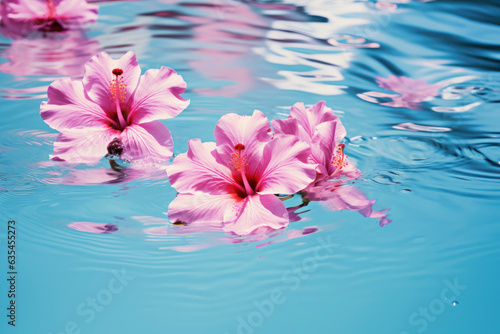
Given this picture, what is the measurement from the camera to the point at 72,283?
1.04 meters

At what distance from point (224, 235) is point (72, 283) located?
0.29m

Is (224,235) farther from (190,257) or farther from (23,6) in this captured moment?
(23,6)

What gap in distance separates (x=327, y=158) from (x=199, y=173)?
0.84 ft

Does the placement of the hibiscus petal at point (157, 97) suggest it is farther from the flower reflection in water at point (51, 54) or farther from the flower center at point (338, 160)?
the flower reflection in water at point (51, 54)

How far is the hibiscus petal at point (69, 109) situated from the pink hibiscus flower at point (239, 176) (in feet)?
1.06

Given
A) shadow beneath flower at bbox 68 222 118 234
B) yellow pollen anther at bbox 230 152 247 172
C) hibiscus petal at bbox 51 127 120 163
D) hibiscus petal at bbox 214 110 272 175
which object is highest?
hibiscus petal at bbox 214 110 272 175

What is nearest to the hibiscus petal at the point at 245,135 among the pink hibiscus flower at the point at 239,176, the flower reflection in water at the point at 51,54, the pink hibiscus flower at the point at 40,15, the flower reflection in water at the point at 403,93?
the pink hibiscus flower at the point at 239,176

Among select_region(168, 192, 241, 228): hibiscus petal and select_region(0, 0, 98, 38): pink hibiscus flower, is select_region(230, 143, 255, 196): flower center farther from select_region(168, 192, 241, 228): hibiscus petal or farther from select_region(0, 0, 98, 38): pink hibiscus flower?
select_region(0, 0, 98, 38): pink hibiscus flower

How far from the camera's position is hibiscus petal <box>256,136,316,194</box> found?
1.02m

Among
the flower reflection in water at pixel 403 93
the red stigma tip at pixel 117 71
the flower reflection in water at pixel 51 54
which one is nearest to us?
the red stigma tip at pixel 117 71

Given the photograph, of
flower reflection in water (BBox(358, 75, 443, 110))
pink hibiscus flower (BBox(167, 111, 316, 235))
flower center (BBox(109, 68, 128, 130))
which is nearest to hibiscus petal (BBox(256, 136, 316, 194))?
pink hibiscus flower (BBox(167, 111, 316, 235))

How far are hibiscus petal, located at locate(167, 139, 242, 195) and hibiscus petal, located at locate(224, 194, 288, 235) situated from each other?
55 mm

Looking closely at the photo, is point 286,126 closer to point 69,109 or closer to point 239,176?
point 239,176

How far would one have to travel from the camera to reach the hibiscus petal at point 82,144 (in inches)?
48.2
